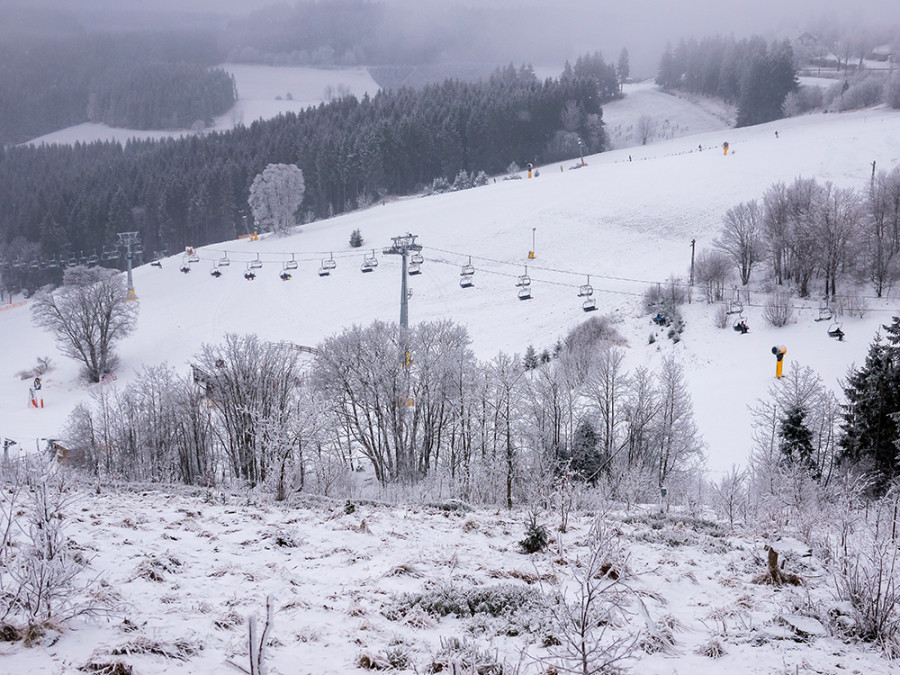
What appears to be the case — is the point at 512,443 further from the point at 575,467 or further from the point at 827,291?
the point at 827,291

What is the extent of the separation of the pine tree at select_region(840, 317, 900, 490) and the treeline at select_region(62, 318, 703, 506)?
7.63 m

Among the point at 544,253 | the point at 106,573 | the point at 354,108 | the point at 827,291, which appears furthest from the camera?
the point at 354,108

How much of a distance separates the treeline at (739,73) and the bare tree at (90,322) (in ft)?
427

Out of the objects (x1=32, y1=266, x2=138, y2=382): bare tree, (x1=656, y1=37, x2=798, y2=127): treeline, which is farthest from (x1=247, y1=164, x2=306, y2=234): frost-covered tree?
(x1=656, y1=37, x2=798, y2=127): treeline

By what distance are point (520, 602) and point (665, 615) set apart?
5.56ft

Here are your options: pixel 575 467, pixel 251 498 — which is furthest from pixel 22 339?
pixel 251 498

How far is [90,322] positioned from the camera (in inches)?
2235

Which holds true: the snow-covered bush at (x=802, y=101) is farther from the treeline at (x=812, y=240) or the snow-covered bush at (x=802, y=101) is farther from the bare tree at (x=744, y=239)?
the bare tree at (x=744, y=239)

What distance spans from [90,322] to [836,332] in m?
62.2

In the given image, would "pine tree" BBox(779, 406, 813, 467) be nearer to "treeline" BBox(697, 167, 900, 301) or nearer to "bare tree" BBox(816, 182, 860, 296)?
"treeline" BBox(697, 167, 900, 301)

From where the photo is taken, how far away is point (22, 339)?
66562 mm

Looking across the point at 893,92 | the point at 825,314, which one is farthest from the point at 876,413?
the point at 893,92

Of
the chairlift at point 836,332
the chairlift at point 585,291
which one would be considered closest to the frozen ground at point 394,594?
the chairlift at point 836,332

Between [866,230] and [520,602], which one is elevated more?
[866,230]
